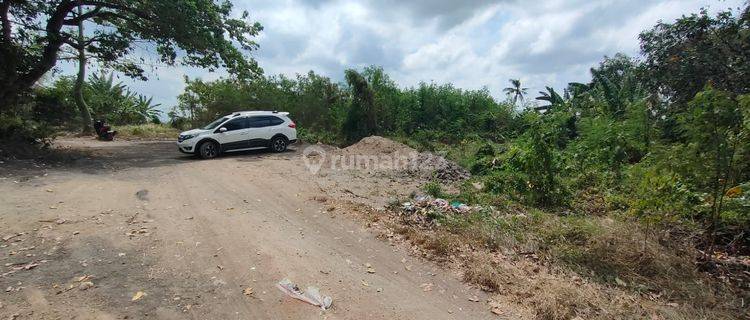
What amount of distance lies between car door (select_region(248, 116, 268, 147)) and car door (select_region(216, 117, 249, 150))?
159 millimetres

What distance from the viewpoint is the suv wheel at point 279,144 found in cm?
1503

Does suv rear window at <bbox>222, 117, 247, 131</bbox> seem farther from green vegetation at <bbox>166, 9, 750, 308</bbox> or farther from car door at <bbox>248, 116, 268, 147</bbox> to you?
green vegetation at <bbox>166, 9, 750, 308</bbox>

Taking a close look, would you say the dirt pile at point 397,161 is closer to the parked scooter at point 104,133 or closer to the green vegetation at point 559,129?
the green vegetation at point 559,129

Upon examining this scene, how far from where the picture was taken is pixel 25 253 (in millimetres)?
4859

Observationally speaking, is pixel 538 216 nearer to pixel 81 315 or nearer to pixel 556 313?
pixel 556 313

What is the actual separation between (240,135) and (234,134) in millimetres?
222

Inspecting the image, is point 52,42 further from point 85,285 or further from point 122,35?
point 85,285

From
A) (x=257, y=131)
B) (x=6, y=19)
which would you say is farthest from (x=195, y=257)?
(x=6, y=19)

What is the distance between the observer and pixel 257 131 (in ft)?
47.0

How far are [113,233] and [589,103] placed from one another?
1940 centimetres

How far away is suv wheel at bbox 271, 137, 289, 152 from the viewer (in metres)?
15.0

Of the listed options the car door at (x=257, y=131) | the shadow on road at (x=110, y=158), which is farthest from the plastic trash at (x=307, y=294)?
the car door at (x=257, y=131)

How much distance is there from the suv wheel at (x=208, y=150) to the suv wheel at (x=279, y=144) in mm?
2242

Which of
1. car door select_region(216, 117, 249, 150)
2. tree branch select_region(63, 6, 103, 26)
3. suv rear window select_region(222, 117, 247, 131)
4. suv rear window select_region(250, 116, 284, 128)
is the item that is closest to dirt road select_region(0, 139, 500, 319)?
car door select_region(216, 117, 249, 150)
